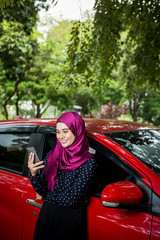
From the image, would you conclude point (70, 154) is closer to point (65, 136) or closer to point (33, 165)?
point (65, 136)

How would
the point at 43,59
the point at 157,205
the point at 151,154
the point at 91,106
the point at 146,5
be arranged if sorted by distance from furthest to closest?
1. the point at 91,106
2. the point at 43,59
3. the point at 146,5
4. the point at 151,154
5. the point at 157,205

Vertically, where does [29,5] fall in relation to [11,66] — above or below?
above

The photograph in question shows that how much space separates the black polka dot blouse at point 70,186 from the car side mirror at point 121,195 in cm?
18

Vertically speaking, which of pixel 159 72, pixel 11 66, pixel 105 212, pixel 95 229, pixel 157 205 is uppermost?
pixel 11 66

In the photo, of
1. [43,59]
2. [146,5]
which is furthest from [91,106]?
[146,5]

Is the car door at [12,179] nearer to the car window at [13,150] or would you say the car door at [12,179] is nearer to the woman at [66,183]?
the car window at [13,150]

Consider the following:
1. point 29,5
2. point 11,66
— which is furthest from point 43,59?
point 29,5

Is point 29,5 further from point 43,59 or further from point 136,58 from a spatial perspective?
Result: point 43,59

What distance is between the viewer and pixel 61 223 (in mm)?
1621

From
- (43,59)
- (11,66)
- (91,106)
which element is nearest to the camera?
(11,66)

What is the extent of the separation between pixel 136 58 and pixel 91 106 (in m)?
15.6

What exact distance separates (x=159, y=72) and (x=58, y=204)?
13.5 feet

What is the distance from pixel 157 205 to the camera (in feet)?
4.63

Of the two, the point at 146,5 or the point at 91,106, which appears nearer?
the point at 146,5
